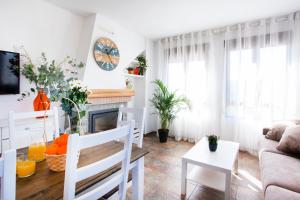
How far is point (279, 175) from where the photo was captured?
148 centimetres

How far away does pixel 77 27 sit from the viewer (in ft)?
9.65

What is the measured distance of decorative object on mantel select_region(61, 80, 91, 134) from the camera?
1138 mm

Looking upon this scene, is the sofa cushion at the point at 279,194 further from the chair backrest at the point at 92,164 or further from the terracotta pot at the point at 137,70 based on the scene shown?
the terracotta pot at the point at 137,70

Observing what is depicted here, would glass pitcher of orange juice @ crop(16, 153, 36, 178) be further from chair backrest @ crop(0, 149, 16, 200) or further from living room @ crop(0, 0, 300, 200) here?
chair backrest @ crop(0, 149, 16, 200)

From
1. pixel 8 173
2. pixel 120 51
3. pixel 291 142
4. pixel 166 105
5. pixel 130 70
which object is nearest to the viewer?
pixel 8 173

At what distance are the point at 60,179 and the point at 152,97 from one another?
3.52 meters

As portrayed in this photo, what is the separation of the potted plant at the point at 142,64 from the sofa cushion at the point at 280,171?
294 cm

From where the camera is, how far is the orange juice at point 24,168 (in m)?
0.90

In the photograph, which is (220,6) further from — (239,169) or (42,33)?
(42,33)

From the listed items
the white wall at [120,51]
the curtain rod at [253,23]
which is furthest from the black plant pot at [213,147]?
the curtain rod at [253,23]


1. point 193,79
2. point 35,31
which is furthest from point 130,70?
point 35,31

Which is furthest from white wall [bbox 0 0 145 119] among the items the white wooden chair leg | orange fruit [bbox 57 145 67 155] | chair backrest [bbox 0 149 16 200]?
chair backrest [bbox 0 149 16 200]

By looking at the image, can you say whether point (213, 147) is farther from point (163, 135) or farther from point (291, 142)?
point (163, 135)

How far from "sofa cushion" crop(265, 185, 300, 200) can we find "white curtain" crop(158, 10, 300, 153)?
203 centimetres
